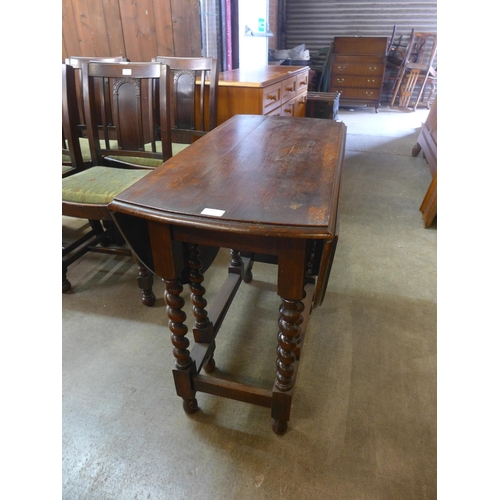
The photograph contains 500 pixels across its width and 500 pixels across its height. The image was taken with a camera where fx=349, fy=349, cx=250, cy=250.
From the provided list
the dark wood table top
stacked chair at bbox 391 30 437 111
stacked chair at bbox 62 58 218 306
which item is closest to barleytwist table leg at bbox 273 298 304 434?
the dark wood table top

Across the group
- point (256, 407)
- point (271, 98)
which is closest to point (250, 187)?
point (256, 407)

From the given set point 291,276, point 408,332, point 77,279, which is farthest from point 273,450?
point 77,279

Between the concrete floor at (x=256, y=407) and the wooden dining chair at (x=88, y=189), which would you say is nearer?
the concrete floor at (x=256, y=407)

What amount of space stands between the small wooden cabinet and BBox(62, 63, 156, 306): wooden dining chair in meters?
5.28

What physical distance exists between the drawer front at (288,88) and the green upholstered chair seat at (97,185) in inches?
61.7

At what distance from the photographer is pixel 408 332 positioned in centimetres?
158

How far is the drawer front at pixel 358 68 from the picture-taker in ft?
19.1

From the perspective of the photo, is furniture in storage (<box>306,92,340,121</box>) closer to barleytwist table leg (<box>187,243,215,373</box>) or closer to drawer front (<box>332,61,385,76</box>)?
drawer front (<box>332,61,385,76</box>)

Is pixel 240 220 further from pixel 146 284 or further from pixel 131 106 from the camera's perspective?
pixel 131 106

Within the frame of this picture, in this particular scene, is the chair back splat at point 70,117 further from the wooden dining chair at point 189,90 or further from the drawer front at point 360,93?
the drawer front at point 360,93

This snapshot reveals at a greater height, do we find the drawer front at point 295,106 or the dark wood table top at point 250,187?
the drawer front at point 295,106

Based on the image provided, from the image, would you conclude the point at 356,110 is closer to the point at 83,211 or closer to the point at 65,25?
the point at 65,25

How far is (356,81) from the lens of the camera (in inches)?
236

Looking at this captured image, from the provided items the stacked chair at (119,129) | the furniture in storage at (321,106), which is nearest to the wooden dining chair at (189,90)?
the stacked chair at (119,129)
